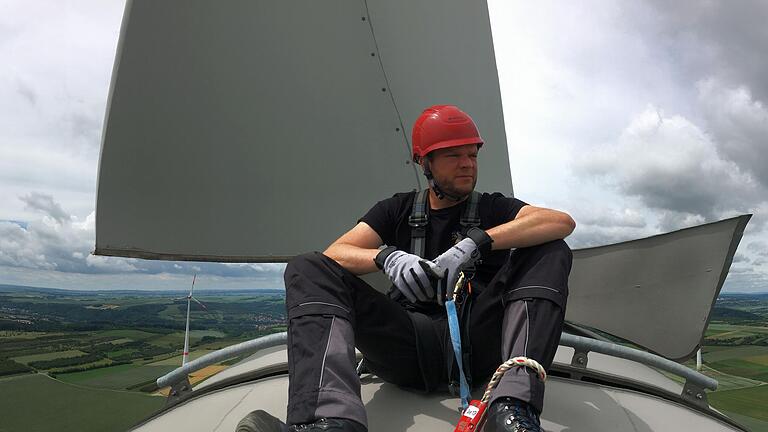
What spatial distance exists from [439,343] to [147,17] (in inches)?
108

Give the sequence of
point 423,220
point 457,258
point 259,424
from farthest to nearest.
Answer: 1. point 423,220
2. point 457,258
3. point 259,424

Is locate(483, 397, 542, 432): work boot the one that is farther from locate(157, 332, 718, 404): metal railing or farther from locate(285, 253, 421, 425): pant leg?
locate(157, 332, 718, 404): metal railing

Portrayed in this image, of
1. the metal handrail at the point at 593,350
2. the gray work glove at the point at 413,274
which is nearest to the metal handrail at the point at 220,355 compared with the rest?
the metal handrail at the point at 593,350

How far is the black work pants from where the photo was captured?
54.3 inches

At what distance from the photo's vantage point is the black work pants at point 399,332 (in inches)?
54.3

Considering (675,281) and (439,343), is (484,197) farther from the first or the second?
(675,281)

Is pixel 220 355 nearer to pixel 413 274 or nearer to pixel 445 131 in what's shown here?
pixel 413 274

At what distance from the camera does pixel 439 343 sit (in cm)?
174

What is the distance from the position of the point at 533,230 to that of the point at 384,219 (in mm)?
698

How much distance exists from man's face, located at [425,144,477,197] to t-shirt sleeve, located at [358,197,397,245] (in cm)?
27

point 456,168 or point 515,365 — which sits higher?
point 456,168

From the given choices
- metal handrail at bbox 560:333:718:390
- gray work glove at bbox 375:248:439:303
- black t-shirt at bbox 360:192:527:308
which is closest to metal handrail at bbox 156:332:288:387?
gray work glove at bbox 375:248:439:303

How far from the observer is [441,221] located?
6.84ft

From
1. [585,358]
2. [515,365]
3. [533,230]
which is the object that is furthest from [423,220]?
[585,358]
